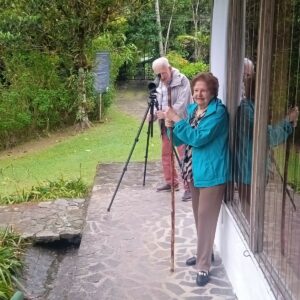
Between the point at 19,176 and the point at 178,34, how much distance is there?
8.88 m

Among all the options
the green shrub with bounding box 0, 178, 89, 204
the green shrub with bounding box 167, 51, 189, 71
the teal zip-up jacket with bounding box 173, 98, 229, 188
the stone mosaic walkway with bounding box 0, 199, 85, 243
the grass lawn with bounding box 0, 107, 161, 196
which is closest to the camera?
the teal zip-up jacket with bounding box 173, 98, 229, 188

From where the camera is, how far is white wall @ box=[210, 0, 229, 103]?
12.5 feet

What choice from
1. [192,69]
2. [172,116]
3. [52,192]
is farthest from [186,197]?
[192,69]

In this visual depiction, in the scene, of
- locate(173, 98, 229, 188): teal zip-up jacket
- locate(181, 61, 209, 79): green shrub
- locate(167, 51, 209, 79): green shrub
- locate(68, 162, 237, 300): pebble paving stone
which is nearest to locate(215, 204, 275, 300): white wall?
locate(68, 162, 237, 300): pebble paving stone

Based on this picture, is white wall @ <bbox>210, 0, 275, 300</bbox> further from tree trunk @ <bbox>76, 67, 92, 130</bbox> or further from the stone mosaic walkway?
tree trunk @ <bbox>76, 67, 92, 130</bbox>

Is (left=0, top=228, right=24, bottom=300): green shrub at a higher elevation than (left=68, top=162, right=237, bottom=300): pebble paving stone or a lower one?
lower

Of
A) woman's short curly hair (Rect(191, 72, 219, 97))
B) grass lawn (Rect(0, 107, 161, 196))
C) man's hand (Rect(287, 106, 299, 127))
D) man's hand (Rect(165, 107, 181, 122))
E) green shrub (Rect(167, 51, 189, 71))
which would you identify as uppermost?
woman's short curly hair (Rect(191, 72, 219, 97))

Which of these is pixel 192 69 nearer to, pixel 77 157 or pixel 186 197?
pixel 77 157

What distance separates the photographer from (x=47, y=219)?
5.40m

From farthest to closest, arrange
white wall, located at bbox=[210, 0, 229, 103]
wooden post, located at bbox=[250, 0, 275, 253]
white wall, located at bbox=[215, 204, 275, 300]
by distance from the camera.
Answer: white wall, located at bbox=[210, 0, 229, 103], white wall, located at bbox=[215, 204, 275, 300], wooden post, located at bbox=[250, 0, 275, 253]

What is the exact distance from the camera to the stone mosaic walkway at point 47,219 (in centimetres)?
502

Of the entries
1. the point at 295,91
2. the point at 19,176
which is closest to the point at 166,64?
the point at 295,91

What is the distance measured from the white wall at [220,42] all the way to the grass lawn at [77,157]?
3.29 m

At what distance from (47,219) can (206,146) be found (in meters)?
2.59
